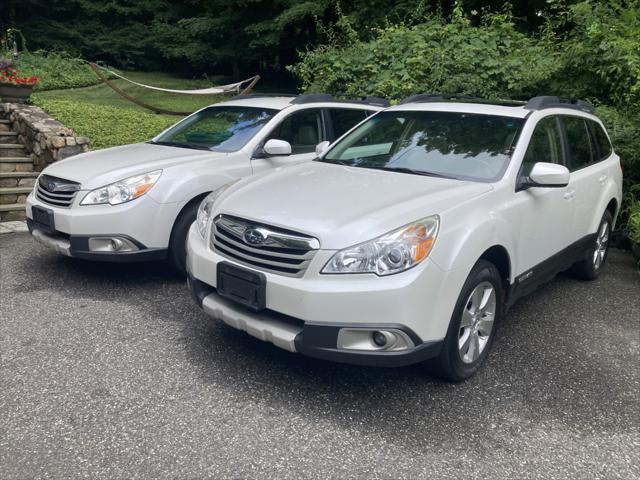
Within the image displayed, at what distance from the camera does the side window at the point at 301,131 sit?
5.84 metres

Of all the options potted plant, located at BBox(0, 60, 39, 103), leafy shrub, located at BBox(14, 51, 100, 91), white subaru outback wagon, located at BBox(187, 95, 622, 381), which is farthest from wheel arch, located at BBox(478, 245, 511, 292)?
leafy shrub, located at BBox(14, 51, 100, 91)

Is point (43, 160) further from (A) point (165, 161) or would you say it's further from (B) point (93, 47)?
(B) point (93, 47)

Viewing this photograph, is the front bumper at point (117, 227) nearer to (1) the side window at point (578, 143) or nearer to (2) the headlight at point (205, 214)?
(2) the headlight at point (205, 214)

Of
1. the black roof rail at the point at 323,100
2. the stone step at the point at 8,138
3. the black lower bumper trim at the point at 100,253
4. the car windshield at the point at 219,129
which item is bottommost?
the stone step at the point at 8,138

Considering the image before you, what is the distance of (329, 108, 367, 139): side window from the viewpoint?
6.32 meters

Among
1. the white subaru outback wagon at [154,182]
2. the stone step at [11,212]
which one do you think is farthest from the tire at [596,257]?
the stone step at [11,212]

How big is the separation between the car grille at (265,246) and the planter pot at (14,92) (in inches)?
319

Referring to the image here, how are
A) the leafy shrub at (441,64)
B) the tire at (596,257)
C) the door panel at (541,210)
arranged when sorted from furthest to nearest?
the leafy shrub at (441,64) < the tire at (596,257) < the door panel at (541,210)

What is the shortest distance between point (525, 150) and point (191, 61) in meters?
19.5

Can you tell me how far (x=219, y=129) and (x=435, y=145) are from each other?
7.97ft

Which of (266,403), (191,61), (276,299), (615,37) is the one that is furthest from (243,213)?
(191,61)

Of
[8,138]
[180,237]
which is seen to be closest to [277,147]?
[180,237]

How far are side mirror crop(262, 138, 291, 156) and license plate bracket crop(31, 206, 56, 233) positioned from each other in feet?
6.22

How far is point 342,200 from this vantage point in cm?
360
